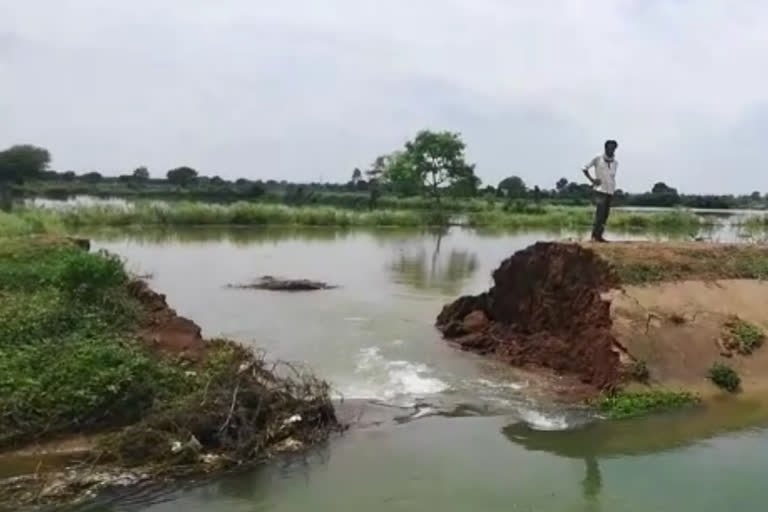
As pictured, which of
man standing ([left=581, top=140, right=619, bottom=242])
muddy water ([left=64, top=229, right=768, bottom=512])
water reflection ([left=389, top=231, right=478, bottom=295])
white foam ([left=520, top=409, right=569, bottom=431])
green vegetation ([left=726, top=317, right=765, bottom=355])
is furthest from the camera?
water reflection ([left=389, top=231, right=478, bottom=295])

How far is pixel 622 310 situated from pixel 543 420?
2527mm

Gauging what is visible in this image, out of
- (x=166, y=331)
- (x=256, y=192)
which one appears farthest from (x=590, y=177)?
(x=256, y=192)

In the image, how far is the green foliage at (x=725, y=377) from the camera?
11039 millimetres

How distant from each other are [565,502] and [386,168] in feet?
177

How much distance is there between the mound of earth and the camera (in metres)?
11.2

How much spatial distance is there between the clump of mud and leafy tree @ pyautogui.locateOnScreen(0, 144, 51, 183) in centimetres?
6262

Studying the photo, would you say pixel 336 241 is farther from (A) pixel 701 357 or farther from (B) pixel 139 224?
(A) pixel 701 357

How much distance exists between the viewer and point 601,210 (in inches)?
544

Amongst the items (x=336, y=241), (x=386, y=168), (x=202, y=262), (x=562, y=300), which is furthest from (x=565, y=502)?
(x=386, y=168)

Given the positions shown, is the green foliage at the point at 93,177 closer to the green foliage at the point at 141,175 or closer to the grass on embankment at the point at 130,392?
the green foliage at the point at 141,175

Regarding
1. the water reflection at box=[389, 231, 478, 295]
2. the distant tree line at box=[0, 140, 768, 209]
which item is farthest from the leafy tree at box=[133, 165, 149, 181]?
the water reflection at box=[389, 231, 478, 295]

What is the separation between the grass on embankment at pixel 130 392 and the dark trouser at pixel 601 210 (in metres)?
6.39

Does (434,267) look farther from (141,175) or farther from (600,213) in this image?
(141,175)

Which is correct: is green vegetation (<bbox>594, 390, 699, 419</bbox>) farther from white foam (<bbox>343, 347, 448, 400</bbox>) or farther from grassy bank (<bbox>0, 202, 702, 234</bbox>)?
grassy bank (<bbox>0, 202, 702, 234</bbox>)
